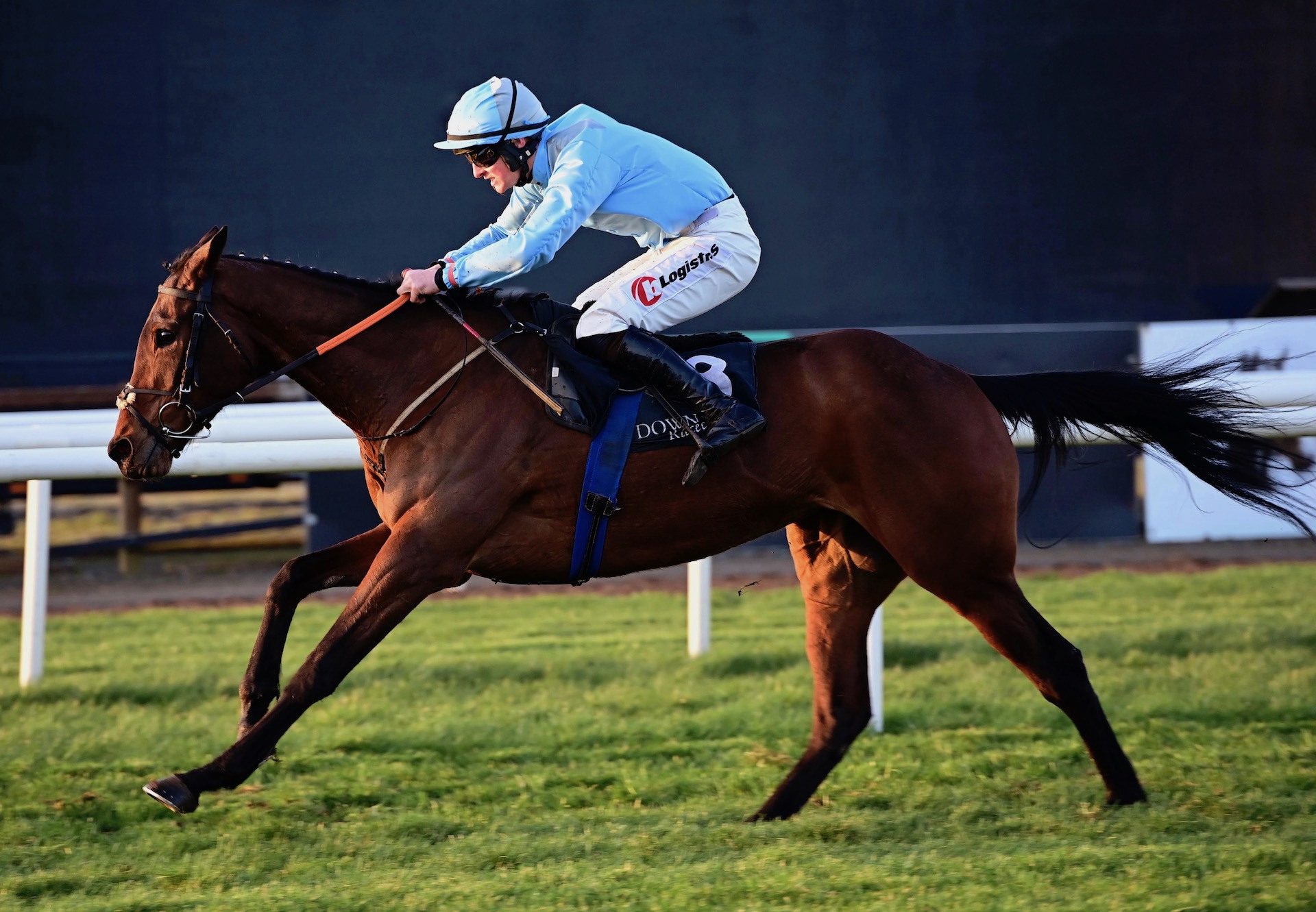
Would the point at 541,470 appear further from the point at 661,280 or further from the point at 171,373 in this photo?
the point at 171,373

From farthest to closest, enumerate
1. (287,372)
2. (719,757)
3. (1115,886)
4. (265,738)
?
(719,757) → (287,372) → (265,738) → (1115,886)

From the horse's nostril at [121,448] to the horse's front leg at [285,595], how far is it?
0.49 meters

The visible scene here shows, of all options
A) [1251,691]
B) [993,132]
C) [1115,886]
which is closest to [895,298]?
[993,132]

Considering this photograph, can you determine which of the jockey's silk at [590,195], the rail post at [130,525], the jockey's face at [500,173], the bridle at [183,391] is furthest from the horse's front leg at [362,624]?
the rail post at [130,525]

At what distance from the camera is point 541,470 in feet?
12.1

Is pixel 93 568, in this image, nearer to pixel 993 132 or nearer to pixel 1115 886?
pixel 993 132

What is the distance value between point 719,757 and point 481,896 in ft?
5.13

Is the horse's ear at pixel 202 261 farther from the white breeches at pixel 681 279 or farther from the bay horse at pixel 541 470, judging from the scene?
the white breeches at pixel 681 279

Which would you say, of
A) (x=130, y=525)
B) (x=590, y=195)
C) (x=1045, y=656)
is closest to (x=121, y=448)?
(x=590, y=195)

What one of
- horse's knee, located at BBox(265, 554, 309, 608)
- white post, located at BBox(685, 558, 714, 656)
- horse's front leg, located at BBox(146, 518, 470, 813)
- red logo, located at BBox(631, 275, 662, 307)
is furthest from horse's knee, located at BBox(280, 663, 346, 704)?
white post, located at BBox(685, 558, 714, 656)

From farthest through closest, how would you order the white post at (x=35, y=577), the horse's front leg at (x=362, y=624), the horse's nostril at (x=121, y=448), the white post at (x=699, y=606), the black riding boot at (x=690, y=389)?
the white post at (x=699, y=606) → the white post at (x=35, y=577) → the black riding boot at (x=690, y=389) → the horse's nostril at (x=121, y=448) → the horse's front leg at (x=362, y=624)

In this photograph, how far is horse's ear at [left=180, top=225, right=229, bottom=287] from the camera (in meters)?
3.59

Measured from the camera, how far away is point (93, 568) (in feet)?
30.8

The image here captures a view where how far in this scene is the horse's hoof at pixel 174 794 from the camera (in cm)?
328
